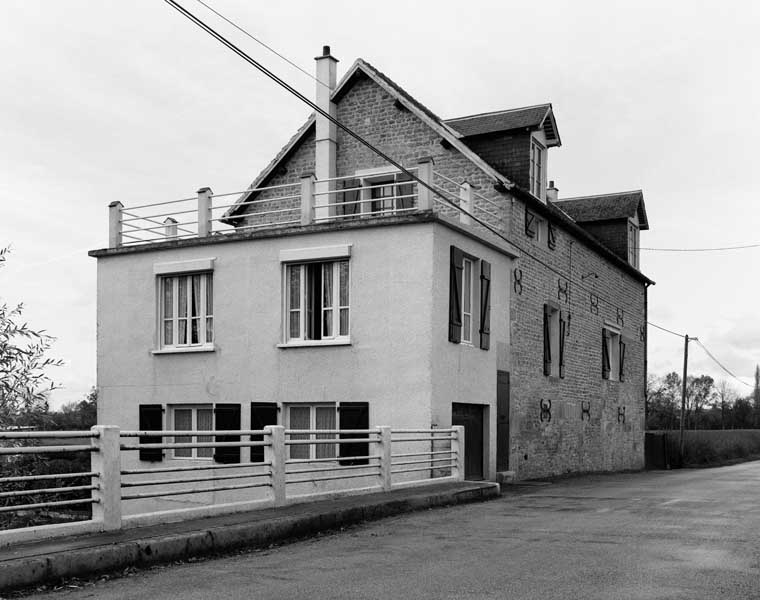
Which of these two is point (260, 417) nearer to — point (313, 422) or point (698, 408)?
point (313, 422)

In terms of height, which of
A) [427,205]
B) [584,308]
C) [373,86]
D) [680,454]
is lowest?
[680,454]

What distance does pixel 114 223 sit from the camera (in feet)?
74.6

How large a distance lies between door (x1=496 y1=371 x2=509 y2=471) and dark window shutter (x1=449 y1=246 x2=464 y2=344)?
249cm

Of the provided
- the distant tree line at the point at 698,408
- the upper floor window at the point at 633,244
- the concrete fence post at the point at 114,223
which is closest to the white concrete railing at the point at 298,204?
the concrete fence post at the point at 114,223

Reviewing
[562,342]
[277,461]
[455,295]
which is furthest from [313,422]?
[562,342]

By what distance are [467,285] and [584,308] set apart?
855 centimetres

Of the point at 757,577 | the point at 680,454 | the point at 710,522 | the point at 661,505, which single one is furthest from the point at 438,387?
the point at 680,454

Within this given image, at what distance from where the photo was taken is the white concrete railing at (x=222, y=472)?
29.1ft

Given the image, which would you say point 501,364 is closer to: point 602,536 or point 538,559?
point 602,536

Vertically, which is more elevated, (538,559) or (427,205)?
(427,205)

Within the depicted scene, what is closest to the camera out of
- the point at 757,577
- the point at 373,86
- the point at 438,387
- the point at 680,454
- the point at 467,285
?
the point at 757,577

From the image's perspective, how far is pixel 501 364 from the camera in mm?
21531

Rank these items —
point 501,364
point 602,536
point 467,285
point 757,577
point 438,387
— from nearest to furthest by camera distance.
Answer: point 757,577
point 602,536
point 438,387
point 467,285
point 501,364

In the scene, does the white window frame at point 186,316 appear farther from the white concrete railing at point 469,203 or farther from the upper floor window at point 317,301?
the white concrete railing at point 469,203
